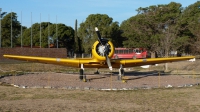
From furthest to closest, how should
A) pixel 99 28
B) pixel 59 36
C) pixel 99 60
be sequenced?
pixel 59 36
pixel 99 28
pixel 99 60

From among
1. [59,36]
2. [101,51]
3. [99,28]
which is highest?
[99,28]

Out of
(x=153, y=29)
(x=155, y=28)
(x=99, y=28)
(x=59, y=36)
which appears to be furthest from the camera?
(x=59, y=36)

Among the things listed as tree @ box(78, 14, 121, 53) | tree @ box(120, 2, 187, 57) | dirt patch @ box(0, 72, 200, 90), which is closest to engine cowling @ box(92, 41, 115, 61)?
dirt patch @ box(0, 72, 200, 90)

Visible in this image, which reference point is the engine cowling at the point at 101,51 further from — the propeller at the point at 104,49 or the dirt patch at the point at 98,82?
the dirt patch at the point at 98,82

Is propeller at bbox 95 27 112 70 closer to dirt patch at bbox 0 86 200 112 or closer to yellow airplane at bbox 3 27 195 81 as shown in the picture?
yellow airplane at bbox 3 27 195 81

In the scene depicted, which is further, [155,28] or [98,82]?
[155,28]

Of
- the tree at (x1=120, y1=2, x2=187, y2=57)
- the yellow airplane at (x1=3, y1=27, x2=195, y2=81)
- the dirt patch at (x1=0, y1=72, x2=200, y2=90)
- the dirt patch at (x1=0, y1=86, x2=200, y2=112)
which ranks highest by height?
the tree at (x1=120, y1=2, x2=187, y2=57)

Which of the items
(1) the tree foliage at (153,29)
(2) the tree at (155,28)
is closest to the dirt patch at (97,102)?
(1) the tree foliage at (153,29)

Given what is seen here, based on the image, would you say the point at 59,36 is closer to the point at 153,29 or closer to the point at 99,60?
the point at 153,29

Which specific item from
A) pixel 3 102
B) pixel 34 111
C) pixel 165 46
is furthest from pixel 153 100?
pixel 165 46

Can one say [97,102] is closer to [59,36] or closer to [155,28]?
[155,28]

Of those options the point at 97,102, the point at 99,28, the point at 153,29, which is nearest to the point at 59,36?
the point at 99,28

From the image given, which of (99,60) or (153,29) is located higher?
(153,29)

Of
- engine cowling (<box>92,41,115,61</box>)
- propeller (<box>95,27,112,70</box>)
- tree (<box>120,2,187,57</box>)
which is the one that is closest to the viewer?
propeller (<box>95,27,112,70</box>)
